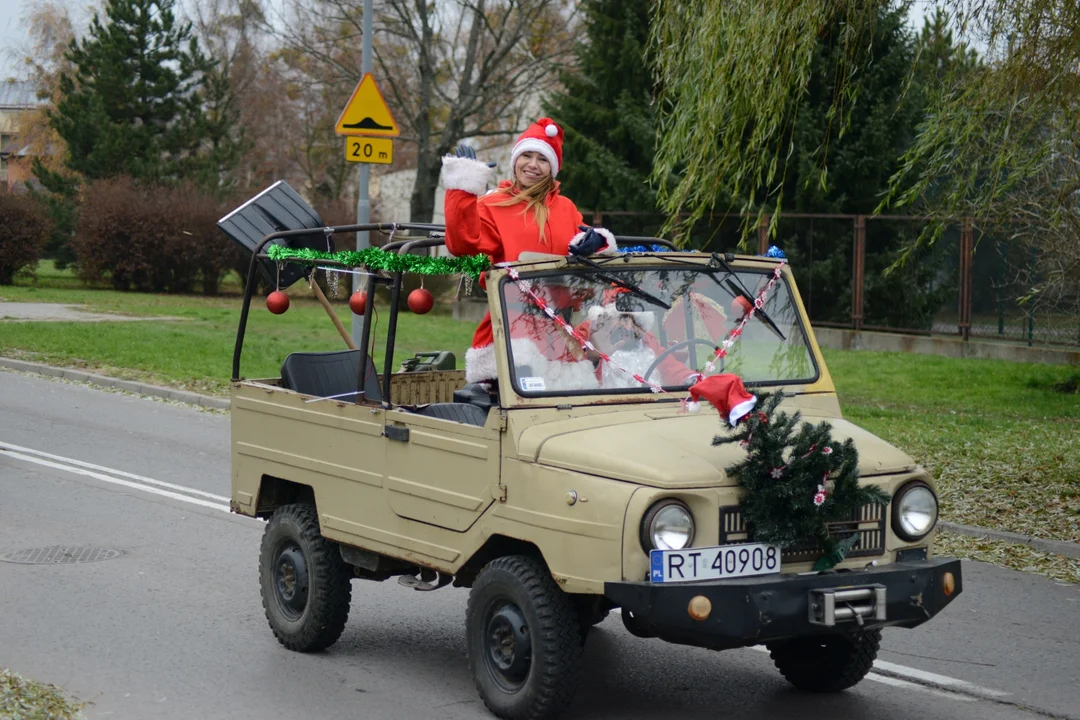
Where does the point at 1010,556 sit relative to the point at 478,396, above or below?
below

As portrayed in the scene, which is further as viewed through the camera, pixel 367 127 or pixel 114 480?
pixel 367 127

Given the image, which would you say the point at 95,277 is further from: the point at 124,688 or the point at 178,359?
the point at 124,688

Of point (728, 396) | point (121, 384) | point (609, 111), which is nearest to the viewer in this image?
point (728, 396)

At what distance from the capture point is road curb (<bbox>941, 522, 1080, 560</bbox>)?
8875 millimetres

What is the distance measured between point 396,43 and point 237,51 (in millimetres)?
13950

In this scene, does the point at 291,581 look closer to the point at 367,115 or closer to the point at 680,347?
the point at 680,347

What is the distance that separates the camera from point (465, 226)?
5746 mm

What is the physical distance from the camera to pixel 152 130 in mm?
41250

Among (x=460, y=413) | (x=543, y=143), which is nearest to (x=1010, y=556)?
(x=543, y=143)

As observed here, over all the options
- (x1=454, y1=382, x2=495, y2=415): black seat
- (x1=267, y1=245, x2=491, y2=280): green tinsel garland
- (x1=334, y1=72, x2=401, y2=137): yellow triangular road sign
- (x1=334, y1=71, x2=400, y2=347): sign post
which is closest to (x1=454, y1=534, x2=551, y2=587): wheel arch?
(x1=454, y1=382, x2=495, y2=415): black seat

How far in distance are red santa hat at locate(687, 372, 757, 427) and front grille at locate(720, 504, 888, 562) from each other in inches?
12.9

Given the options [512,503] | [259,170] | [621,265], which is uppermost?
[259,170]

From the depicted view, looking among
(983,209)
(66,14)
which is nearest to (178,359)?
(983,209)

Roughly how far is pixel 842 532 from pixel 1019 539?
4.54 m
